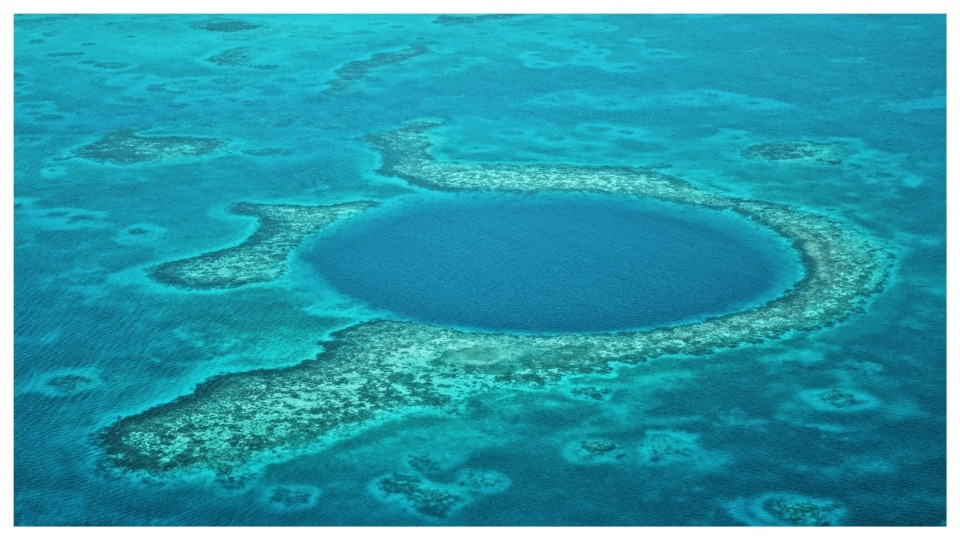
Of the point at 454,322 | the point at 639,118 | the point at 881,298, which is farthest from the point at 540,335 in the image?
the point at 639,118

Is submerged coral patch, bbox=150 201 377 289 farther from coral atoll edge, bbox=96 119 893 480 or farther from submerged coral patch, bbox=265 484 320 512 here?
submerged coral patch, bbox=265 484 320 512

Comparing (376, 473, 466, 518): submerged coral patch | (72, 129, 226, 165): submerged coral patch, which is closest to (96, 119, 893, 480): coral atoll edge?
(376, 473, 466, 518): submerged coral patch

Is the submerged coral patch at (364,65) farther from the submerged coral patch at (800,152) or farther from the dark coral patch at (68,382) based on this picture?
the dark coral patch at (68,382)

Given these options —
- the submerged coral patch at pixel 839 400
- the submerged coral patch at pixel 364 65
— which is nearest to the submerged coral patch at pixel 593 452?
the submerged coral patch at pixel 839 400

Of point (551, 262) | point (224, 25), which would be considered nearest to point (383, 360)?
point (551, 262)

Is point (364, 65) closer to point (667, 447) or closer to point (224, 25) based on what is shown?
point (224, 25)

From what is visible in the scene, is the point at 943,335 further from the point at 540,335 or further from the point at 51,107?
the point at 51,107
